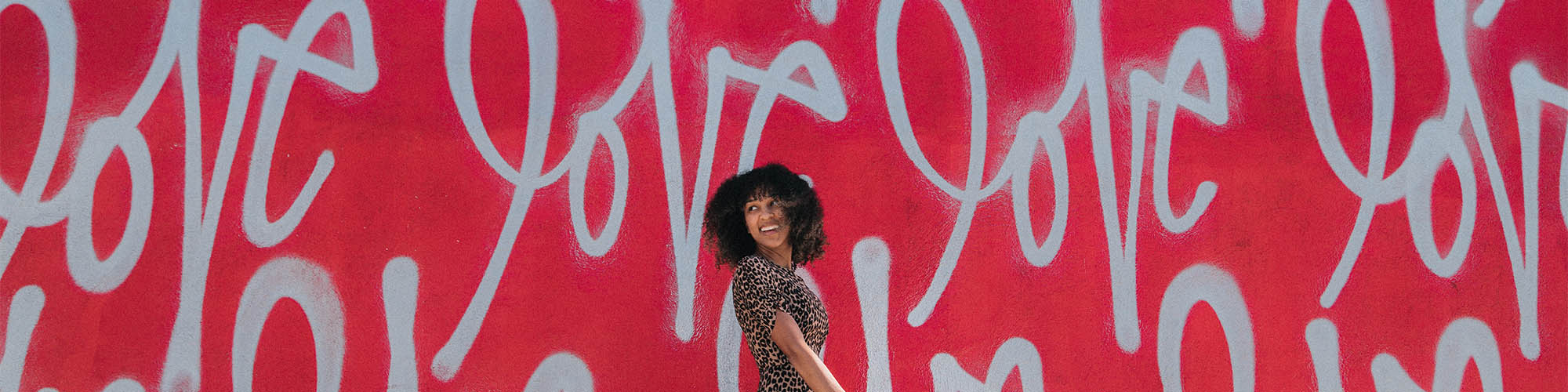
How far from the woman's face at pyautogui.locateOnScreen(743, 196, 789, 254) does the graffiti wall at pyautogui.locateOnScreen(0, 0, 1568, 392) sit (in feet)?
2.10

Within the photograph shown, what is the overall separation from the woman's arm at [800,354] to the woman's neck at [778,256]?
0.21 meters

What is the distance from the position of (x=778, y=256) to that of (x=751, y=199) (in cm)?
15

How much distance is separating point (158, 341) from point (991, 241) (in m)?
2.36

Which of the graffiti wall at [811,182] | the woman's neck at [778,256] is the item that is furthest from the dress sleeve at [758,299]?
the graffiti wall at [811,182]

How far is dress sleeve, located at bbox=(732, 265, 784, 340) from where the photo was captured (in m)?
2.43

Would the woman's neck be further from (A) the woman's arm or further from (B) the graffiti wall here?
(B) the graffiti wall

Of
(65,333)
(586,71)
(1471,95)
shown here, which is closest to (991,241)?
(586,71)

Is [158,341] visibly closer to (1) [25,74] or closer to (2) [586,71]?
(1) [25,74]

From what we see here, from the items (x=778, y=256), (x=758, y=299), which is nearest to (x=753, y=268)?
(x=758, y=299)

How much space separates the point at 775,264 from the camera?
2531mm

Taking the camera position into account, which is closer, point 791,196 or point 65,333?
point 791,196

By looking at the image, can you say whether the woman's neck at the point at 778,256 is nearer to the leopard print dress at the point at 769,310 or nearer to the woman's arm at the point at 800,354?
the leopard print dress at the point at 769,310

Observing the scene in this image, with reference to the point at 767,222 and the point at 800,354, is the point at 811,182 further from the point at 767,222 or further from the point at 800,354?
the point at 800,354

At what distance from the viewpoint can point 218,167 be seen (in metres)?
3.15
